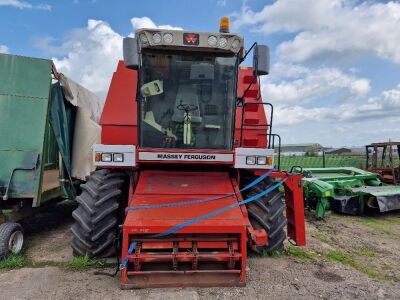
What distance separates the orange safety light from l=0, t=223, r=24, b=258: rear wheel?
12.8ft

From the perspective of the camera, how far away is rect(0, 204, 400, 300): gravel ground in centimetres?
397

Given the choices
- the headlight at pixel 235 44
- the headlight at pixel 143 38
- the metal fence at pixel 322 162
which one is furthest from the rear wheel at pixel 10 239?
the metal fence at pixel 322 162

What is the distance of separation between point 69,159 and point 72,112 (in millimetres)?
1003

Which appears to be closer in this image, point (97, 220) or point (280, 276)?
point (280, 276)

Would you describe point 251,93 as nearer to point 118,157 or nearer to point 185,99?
point 185,99

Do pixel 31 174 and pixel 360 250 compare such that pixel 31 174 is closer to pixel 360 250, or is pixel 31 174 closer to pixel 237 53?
pixel 237 53

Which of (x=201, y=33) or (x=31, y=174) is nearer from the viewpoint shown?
(x=201, y=33)

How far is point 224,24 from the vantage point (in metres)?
5.08

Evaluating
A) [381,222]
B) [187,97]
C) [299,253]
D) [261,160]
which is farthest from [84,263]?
[381,222]

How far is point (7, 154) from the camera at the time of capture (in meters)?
5.86

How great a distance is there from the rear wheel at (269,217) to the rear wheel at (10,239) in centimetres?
319

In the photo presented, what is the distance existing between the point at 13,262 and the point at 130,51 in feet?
10.1

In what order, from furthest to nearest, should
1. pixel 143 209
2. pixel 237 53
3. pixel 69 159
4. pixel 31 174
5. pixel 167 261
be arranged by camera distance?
pixel 69 159, pixel 31 174, pixel 237 53, pixel 143 209, pixel 167 261

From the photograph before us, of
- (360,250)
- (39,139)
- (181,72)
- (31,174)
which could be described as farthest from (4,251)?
(360,250)
